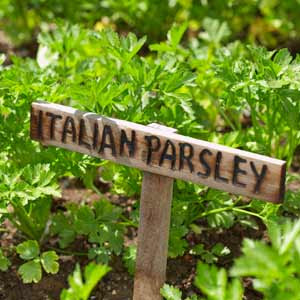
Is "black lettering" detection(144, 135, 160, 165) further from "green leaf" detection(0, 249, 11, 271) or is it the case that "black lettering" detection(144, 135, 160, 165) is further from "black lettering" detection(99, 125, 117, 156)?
"green leaf" detection(0, 249, 11, 271)

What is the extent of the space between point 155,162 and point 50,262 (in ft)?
2.00

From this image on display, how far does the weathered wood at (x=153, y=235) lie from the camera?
214 centimetres

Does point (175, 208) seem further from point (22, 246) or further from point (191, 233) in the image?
point (22, 246)

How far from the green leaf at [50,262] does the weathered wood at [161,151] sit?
442 mm

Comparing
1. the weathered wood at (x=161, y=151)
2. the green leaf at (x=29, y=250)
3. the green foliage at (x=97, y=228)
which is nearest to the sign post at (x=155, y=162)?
the weathered wood at (x=161, y=151)

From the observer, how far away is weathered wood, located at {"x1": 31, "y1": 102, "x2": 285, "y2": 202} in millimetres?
1926

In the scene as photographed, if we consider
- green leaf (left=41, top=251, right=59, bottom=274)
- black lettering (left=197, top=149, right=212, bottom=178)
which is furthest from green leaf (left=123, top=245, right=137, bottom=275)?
black lettering (left=197, top=149, right=212, bottom=178)

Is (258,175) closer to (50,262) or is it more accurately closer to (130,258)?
(130,258)

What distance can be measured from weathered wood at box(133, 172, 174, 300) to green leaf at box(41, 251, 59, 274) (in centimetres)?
31

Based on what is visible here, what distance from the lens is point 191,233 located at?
9.13 feet

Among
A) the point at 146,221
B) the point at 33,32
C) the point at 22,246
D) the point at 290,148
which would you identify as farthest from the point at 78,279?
the point at 33,32

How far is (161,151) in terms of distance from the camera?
204 centimetres

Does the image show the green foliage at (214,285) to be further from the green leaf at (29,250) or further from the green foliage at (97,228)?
the green leaf at (29,250)

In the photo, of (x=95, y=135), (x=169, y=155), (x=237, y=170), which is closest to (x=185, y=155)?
(x=169, y=155)
